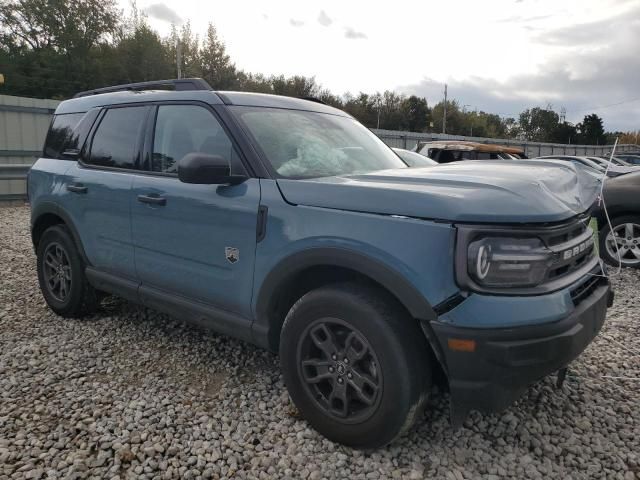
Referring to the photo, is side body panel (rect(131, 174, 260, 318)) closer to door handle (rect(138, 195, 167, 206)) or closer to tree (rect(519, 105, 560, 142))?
door handle (rect(138, 195, 167, 206))

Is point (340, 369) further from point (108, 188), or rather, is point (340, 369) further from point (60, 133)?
point (60, 133)

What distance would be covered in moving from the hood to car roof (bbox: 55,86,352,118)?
0.82 m

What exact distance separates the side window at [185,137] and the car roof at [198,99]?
78mm

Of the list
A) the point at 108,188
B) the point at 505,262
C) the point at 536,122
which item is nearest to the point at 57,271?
the point at 108,188

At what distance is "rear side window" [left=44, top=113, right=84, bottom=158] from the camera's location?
414 centimetres

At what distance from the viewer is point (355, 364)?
2.34m

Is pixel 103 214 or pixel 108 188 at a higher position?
pixel 108 188

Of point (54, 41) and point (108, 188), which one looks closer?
point (108, 188)

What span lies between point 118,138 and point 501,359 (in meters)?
3.08

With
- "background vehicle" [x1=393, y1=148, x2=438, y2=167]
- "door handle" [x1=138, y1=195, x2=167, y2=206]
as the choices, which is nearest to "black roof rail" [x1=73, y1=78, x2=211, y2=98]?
"door handle" [x1=138, y1=195, x2=167, y2=206]

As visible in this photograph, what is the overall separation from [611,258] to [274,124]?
15.8 ft

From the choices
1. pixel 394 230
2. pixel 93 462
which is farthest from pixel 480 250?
pixel 93 462

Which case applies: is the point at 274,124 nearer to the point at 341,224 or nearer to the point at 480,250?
the point at 341,224

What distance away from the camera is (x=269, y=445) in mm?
2506
